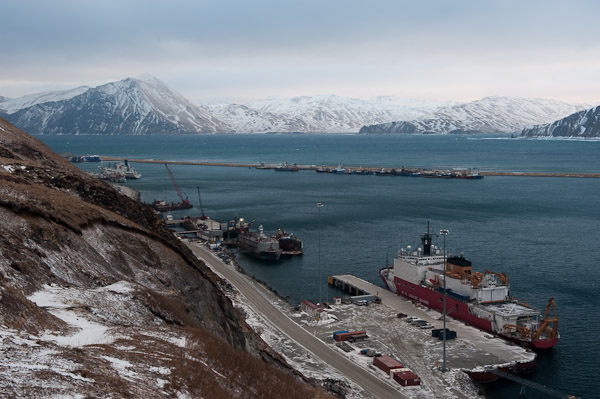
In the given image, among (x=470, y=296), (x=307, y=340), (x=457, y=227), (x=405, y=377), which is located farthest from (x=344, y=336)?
(x=457, y=227)

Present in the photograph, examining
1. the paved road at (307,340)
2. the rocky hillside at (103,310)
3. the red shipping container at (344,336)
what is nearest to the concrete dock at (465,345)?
the red shipping container at (344,336)

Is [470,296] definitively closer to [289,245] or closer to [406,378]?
[406,378]

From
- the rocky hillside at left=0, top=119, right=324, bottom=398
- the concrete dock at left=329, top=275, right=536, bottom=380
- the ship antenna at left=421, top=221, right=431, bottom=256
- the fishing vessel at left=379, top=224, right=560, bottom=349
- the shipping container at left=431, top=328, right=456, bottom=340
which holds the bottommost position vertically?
the concrete dock at left=329, top=275, right=536, bottom=380

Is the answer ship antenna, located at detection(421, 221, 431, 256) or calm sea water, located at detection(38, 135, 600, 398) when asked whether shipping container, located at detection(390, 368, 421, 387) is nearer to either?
calm sea water, located at detection(38, 135, 600, 398)

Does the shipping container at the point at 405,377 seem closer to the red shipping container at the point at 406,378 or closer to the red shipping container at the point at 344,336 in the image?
the red shipping container at the point at 406,378

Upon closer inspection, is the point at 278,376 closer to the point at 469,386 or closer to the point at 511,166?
the point at 469,386

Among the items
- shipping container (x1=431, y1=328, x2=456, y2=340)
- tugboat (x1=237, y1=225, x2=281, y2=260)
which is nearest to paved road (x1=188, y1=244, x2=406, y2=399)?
shipping container (x1=431, y1=328, x2=456, y2=340)

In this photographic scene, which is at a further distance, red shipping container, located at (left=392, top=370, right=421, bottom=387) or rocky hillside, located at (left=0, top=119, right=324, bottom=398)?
red shipping container, located at (left=392, top=370, right=421, bottom=387)
